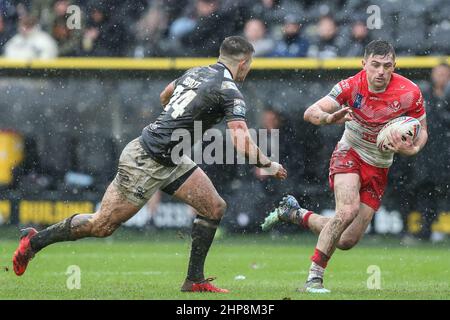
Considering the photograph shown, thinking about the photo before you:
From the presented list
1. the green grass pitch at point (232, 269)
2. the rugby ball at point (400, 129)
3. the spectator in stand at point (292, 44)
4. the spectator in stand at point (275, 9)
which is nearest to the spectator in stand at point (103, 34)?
the spectator in stand at point (275, 9)

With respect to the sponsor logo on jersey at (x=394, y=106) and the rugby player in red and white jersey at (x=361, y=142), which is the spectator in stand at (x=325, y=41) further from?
the sponsor logo on jersey at (x=394, y=106)

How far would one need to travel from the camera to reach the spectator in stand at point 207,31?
1494cm

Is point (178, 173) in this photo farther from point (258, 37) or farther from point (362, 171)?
point (258, 37)

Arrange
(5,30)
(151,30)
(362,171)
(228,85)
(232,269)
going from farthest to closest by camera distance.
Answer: (5,30)
(151,30)
(232,269)
(362,171)
(228,85)

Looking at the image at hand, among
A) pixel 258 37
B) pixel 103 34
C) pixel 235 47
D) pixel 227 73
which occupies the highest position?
pixel 103 34

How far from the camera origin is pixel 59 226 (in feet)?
29.0

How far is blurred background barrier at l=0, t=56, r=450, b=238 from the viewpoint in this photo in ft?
47.0

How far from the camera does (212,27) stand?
15.2 m

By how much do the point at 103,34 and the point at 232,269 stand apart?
4.91 m

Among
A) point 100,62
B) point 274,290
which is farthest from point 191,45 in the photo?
point 274,290

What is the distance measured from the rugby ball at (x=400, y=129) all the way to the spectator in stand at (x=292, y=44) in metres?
5.61

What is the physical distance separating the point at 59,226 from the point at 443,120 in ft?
23.0

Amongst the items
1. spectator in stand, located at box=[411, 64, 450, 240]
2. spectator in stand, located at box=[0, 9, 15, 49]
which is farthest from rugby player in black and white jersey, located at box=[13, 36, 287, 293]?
spectator in stand, located at box=[0, 9, 15, 49]

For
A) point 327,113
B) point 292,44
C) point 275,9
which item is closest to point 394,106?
point 327,113
